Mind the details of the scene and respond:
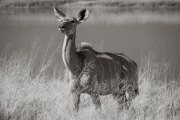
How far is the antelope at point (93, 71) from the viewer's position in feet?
19.8

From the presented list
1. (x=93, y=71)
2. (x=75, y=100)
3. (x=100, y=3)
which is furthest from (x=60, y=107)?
(x=100, y=3)

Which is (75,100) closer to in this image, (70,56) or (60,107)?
(60,107)

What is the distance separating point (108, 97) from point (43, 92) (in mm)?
1408

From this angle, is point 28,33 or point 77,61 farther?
point 28,33

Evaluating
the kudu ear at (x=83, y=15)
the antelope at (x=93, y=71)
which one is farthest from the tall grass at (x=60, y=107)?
the kudu ear at (x=83, y=15)

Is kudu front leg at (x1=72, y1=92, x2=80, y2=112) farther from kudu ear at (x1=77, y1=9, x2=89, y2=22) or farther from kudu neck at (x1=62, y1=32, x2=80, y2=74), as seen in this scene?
kudu ear at (x1=77, y1=9, x2=89, y2=22)

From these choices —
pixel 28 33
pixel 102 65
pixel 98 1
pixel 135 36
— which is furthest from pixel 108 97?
pixel 98 1

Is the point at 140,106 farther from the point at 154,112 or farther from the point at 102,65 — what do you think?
the point at 102,65

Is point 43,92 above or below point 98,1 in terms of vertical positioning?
below

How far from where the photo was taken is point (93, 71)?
616cm

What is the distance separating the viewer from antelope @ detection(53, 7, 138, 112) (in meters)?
6.05

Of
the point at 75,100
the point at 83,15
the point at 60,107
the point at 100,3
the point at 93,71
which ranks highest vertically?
the point at 100,3

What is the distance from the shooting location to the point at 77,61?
614cm

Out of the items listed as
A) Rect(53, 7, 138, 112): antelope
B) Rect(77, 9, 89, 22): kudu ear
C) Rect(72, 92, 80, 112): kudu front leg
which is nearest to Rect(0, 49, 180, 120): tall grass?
Rect(72, 92, 80, 112): kudu front leg
